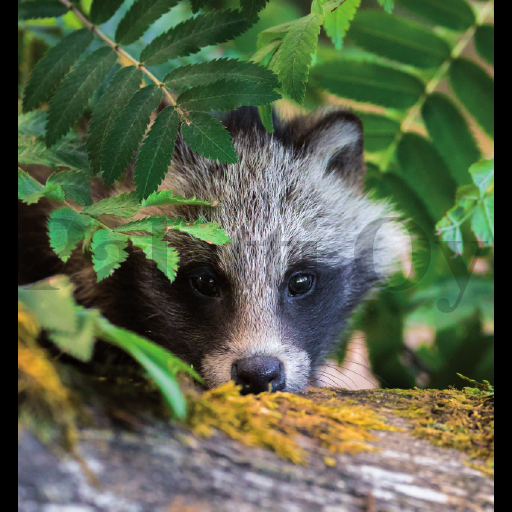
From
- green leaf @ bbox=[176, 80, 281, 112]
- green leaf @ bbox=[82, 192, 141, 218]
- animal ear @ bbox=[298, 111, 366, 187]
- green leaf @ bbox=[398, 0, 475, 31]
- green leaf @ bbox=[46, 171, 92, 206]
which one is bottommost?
green leaf @ bbox=[82, 192, 141, 218]

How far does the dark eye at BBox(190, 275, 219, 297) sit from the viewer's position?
2.26m

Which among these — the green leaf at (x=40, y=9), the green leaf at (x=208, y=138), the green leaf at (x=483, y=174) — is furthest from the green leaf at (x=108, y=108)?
the green leaf at (x=483, y=174)

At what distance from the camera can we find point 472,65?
2.77 metres

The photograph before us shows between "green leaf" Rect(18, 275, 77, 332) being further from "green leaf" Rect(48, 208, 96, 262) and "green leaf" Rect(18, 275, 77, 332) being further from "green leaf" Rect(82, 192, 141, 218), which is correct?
"green leaf" Rect(82, 192, 141, 218)

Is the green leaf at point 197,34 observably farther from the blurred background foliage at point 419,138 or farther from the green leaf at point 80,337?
the green leaf at point 80,337

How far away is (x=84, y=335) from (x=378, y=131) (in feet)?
8.30

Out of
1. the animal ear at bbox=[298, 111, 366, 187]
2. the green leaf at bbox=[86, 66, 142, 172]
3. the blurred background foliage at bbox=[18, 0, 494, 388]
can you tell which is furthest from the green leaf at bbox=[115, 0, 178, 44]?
the animal ear at bbox=[298, 111, 366, 187]

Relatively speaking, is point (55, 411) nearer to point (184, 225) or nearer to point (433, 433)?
point (184, 225)

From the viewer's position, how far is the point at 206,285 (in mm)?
2262

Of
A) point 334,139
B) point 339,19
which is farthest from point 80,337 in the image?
point 334,139

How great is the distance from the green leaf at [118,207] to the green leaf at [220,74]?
454mm

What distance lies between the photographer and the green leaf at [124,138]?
1625 millimetres

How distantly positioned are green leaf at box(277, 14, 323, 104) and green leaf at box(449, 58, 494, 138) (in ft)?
5.05

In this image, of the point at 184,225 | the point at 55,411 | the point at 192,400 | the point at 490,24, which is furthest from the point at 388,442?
the point at 490,24
